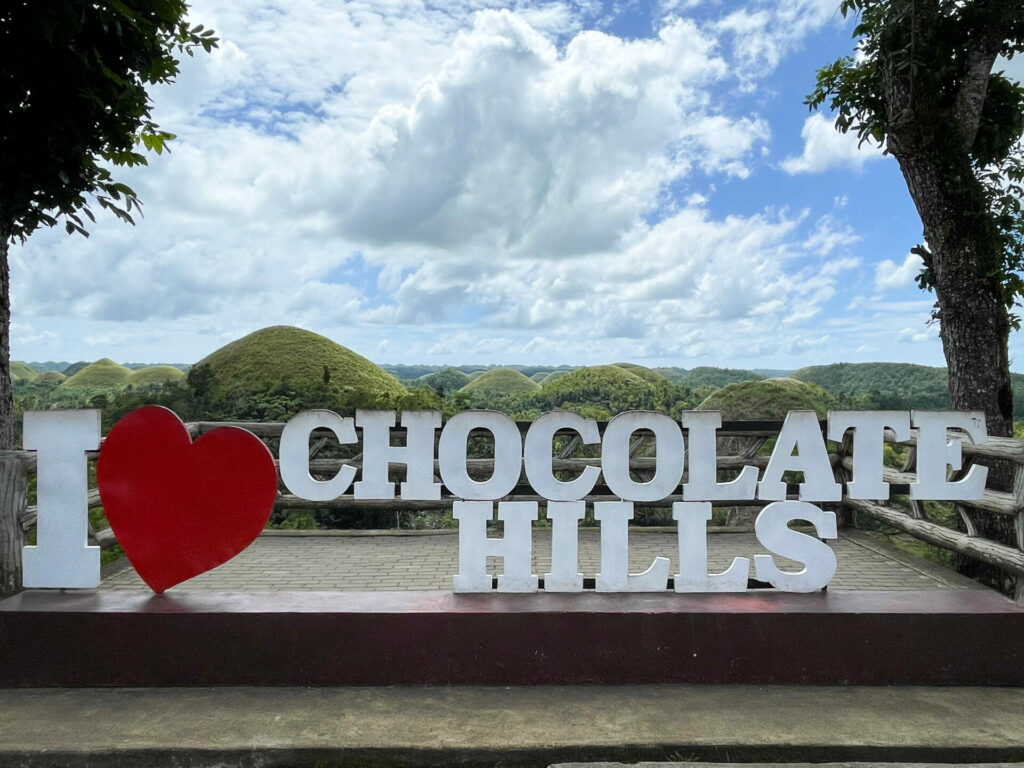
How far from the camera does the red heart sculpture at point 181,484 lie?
3.87 meters

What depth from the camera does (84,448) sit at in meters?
3.88

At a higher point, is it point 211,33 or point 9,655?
point 211,33

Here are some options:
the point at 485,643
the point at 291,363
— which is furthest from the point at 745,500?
the point at 291,363

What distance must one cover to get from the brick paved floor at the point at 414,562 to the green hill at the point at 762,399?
301 cm

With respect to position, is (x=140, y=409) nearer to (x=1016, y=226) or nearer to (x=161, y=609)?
(x=161, y=609)

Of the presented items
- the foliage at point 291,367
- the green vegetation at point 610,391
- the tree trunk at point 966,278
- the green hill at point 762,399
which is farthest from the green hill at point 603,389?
the tree trunk at point 966,278

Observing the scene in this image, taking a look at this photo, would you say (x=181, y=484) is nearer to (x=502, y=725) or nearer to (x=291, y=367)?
(x=502, y=725)

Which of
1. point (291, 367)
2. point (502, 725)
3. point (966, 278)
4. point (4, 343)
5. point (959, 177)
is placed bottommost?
point (502, 725)

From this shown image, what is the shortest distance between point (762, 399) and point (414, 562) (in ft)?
21.5

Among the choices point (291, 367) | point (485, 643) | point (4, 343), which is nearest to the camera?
point (485, 643)

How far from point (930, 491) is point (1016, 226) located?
153 inches

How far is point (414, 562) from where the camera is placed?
22.1 ft

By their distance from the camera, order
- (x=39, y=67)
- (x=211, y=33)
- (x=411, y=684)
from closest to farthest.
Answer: (x=411, y=684) → (x=39, y=67) → (x=211, y=33)

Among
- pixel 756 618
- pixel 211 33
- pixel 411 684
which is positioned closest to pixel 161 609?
pixel 411 684
